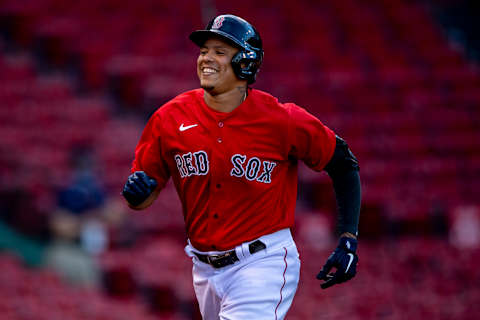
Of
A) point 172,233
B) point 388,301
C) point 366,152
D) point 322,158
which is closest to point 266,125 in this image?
point 322,158

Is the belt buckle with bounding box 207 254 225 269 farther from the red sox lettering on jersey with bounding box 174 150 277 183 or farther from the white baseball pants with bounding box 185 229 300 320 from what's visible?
the red sox lettering on jersey with bounding box 174 150 277 183

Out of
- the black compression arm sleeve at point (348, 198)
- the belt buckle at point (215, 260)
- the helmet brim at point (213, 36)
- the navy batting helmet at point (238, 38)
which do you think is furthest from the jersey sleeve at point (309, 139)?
the belt buckle at point (215, 260)

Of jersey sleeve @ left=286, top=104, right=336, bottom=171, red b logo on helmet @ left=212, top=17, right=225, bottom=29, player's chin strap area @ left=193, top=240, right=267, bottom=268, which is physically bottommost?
player's chin strap area @ left=193, top=240, right=267, bottom=268

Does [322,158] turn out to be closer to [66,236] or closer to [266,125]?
[266,125]

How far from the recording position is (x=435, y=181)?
9.59 m

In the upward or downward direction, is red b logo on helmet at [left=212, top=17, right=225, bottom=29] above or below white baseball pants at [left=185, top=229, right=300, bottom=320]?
above

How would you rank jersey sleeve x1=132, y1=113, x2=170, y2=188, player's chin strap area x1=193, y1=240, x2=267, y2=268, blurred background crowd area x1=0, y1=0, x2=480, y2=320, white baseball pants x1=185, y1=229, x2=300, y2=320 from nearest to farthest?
white baseball pants x1=185, y1=229, x2=300, y2=320, player's chin strap area x1=193, y1=240, x2=267, y2=268, jersey sleeve x1=132, y1=113, x2=170, y2=188, blurred background crowd area x1=0, y1=0, x2=480, y2=320

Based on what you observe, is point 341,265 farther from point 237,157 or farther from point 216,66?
point 216,66

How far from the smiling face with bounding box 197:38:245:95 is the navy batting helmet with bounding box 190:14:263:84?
0.02 meters

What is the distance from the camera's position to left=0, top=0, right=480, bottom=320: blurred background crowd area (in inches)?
245

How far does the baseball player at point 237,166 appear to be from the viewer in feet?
8.90

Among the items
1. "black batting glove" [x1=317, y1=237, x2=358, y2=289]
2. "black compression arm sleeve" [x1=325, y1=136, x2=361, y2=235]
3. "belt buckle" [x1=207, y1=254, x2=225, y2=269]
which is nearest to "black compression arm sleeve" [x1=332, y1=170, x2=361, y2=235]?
"black compression arm sleeve" [x1=325, y1=136, x2=361, y2=235]

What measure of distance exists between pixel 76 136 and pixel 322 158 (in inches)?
265

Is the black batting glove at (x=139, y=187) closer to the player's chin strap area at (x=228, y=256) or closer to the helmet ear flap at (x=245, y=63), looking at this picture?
the player's chin strap area at (x=228, y=256)
